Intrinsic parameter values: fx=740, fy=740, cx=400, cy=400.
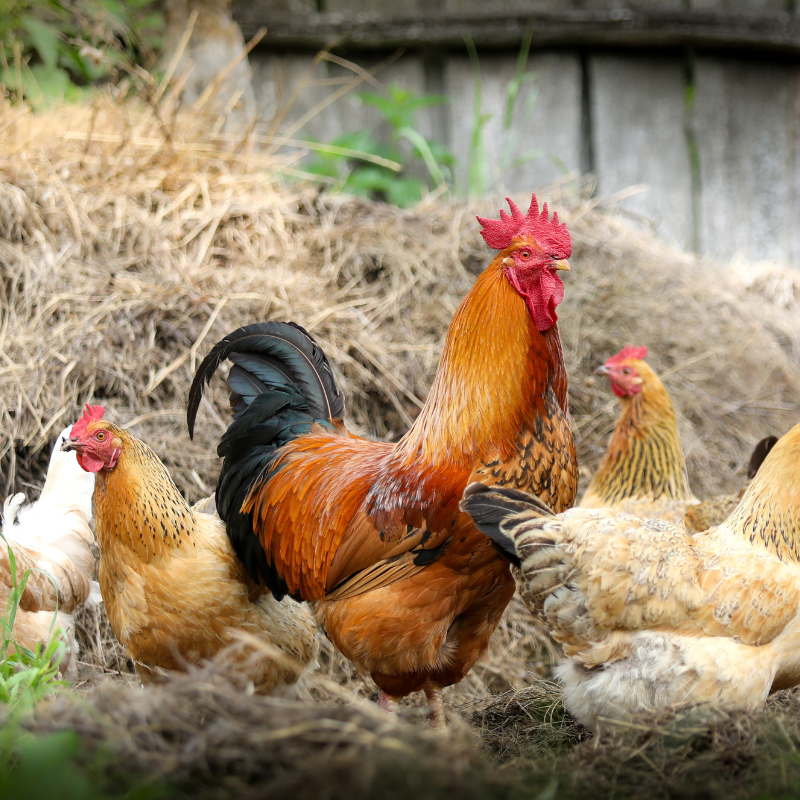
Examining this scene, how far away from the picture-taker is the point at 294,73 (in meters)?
5.86

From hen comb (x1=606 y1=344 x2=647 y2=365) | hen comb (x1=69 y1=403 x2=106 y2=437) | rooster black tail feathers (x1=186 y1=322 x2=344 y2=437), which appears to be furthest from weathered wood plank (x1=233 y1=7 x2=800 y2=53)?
hen comb (x1=69 y1=403 x2=106 y2=437)

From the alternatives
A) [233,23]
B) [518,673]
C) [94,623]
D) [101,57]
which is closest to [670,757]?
[518,673]

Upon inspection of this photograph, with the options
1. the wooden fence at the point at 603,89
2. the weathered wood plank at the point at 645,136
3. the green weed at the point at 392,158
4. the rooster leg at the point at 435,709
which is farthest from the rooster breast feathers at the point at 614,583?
the weathered wood plank at the point at 645,136

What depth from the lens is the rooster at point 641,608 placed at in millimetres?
2264

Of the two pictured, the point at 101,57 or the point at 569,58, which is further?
the point at 569,58

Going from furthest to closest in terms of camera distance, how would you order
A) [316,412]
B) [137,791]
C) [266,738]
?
[316,412] < [266,738] < [137,791]

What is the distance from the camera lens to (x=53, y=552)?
3283mm

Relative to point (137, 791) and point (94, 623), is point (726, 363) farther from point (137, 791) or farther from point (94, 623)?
point (137, 791)

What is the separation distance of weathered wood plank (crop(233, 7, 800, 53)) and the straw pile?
3.87 feet

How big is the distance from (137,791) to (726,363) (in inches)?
173

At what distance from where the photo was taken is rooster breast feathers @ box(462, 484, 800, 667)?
2289mm

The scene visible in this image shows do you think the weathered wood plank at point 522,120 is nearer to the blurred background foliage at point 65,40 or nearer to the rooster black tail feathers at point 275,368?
the blurred background foliage at point 65,40

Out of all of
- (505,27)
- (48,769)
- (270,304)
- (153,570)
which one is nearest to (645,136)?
(505,27)

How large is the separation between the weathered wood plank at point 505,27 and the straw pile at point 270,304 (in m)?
1.18
